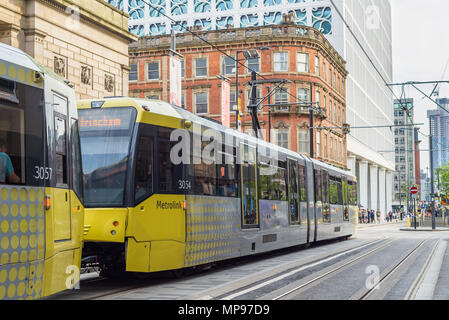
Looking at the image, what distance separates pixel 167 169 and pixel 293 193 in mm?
9212

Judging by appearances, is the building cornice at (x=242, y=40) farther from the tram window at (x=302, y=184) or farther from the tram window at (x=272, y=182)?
the tram window at (x=272, y=182)

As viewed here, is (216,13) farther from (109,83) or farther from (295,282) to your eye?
(295,282)

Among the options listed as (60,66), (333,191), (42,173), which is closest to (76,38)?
(60,66)

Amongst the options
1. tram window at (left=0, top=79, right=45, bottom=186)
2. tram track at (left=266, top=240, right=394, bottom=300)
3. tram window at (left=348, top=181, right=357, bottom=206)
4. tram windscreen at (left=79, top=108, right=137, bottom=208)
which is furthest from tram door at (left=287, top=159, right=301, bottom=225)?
tram window at (left=0, top=79, right=45, bottom=186)

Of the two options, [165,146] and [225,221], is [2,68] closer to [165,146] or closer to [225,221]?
[165,146]

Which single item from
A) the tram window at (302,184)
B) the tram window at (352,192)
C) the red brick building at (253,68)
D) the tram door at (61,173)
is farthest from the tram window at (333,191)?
the red brick building at (253,68)

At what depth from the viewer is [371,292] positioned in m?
11.2

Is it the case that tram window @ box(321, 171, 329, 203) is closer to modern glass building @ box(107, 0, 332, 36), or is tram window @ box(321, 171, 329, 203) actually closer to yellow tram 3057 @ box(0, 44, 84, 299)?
yellow tram 3057 @ box(0, 44, 84, 299)

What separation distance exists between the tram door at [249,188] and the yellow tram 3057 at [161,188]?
0.08 ft

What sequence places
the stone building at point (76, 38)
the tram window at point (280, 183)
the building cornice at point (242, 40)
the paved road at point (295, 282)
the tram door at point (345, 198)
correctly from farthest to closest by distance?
the building cornice at point (242, 40)
the tram door at point (345, 198)
the stone building at point (76, 38)
the tram window at point (280, 183)
the paved road at point (295, 282)

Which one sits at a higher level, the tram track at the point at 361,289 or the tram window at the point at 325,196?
the tram window at the point at 325,196

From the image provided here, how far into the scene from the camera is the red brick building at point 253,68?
5284 cm

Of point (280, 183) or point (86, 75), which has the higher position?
point (86, 75)

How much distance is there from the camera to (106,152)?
11.6m
